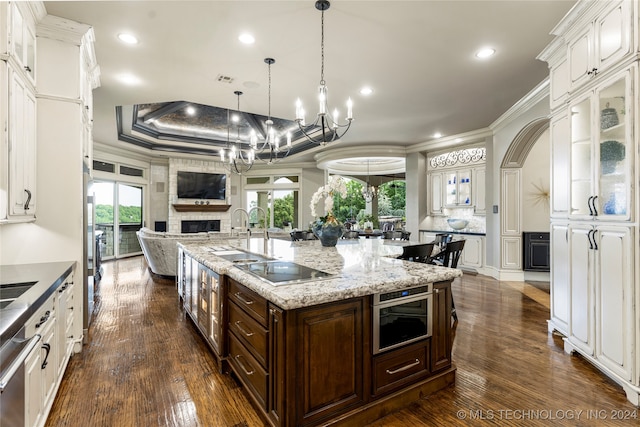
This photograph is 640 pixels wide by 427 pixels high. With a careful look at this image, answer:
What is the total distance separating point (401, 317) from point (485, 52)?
2.97 m

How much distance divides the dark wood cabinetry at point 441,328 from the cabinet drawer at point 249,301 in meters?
1.12

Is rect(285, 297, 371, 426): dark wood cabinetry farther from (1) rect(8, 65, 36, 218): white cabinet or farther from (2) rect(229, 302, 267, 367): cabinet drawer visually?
(1) rect(8, 65, 36, 218): white cabinet

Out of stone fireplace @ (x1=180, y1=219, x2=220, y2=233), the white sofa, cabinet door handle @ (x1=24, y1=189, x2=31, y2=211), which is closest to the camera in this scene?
cabinet door handle @ (x1=24, y1=189, x2=31, y2=211)

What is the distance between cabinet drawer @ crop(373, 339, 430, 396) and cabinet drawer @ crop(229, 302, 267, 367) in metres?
0.66

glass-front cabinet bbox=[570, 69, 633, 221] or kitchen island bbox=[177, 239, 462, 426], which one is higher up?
glass-front cabinet bbox=[570, 69, 633, 221]

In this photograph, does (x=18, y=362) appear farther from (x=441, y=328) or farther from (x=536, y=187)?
(x=536, y=187)

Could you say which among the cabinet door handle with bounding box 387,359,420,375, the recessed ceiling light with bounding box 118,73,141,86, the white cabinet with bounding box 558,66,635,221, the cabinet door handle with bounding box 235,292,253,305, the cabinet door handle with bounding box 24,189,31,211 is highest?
the recessed ceiling light with bounding box 118,73,141,86

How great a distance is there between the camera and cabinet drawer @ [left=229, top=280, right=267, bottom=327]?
177cm

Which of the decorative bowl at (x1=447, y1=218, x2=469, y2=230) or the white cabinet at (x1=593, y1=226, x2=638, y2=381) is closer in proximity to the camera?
the white cabinet at (x1=593, y1=226, x2=638, y2=381)

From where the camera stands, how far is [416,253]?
2865 mm

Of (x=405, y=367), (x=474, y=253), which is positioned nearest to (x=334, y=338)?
(x=405, y=367)

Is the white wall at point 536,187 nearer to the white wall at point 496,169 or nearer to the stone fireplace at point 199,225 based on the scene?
the white wall at point 496,169

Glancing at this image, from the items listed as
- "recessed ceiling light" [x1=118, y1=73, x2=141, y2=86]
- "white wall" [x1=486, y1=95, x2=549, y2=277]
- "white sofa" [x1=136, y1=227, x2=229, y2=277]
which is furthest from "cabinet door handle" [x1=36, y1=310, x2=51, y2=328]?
"white wall" [x1=486, y1=95, x2=549, y2=277]

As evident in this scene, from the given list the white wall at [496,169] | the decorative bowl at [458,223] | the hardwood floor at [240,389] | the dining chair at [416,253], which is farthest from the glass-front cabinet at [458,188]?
the dining chair at [416,253]
